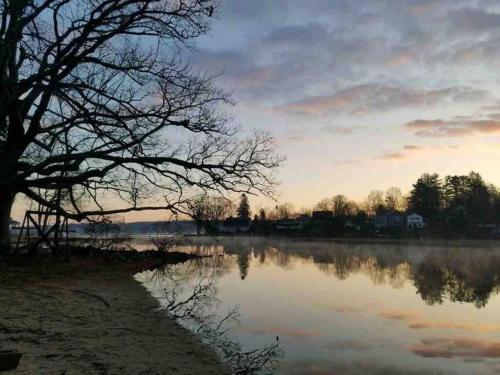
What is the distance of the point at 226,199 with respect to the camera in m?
21.5

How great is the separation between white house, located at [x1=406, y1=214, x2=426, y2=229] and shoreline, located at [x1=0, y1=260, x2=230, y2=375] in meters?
110

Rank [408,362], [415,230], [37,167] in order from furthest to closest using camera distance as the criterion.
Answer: [415,230] → [37,167] → [408,362]

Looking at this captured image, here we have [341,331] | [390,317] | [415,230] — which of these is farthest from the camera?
[415,230]

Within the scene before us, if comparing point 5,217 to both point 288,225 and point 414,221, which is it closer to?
point 414,221

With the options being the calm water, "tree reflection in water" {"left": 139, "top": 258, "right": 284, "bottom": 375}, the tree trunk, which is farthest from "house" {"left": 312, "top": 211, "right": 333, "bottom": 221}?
the tree trunk

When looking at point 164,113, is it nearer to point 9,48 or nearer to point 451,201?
point 9,48

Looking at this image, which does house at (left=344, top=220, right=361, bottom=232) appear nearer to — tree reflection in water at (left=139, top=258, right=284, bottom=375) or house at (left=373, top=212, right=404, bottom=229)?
house at (left=373, top=212, right=404, bottom=229)

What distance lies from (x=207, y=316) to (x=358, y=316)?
141 inches

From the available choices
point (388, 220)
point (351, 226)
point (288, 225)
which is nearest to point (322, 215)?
point (288, 225)

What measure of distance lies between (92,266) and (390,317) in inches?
503

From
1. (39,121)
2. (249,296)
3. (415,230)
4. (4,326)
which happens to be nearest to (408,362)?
(4,326)

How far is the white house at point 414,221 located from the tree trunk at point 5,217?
104769 millimetres

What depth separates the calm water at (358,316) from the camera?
28.5ft

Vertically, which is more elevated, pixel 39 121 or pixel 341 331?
pixel 39 121
